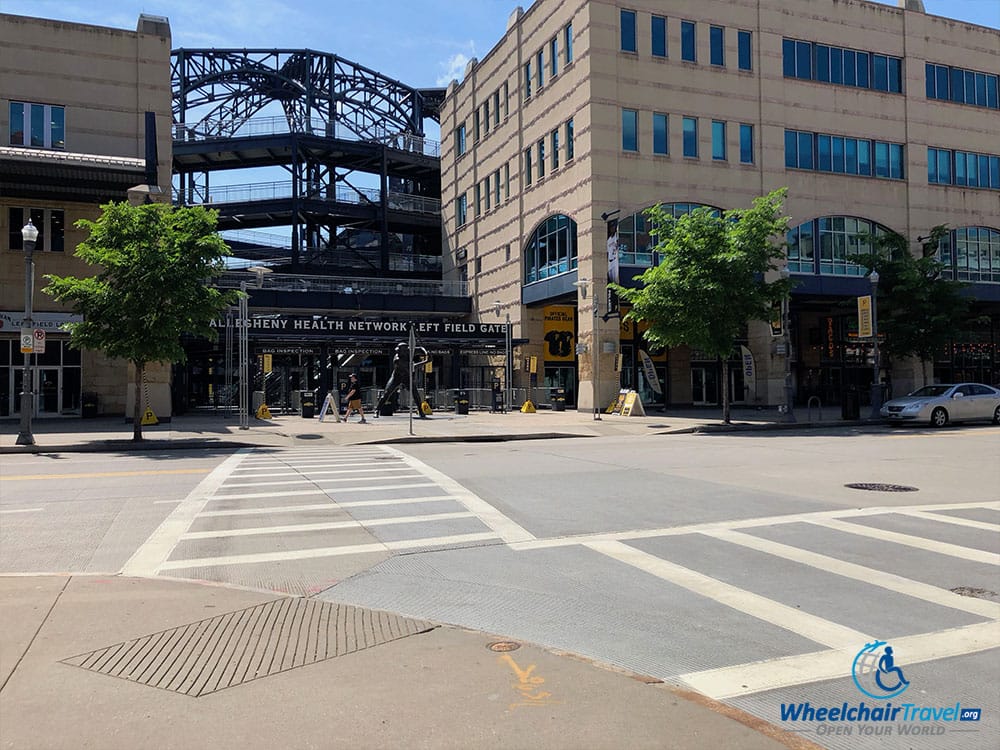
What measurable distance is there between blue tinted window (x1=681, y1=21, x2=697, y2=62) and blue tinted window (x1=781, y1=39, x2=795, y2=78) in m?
5.49

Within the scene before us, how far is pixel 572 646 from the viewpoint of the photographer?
16.4 ft

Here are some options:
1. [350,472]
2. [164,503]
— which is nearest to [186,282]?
[350,472]

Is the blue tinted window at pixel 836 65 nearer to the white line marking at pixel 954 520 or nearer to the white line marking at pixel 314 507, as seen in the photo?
the white line marking at pixel 954 520

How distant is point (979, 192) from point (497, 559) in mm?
48551

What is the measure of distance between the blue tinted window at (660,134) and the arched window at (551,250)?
17.8ft

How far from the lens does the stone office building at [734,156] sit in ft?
117

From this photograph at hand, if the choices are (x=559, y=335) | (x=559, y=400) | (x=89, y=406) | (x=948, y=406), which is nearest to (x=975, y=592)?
(x=948, y=406)

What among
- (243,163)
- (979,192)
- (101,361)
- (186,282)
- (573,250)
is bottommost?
(101,361)

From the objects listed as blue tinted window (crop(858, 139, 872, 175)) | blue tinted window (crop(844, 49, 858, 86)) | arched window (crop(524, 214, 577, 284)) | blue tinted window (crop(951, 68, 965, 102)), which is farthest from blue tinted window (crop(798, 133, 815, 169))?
arched window (crop(524, 214, 577, 284))

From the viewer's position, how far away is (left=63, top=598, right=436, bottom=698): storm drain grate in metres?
4.38

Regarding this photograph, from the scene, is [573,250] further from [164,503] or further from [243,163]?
[243,163]

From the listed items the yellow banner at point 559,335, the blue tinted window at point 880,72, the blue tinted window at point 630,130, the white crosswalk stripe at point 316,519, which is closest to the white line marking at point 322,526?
the white crosswalk stripe at point 316,519

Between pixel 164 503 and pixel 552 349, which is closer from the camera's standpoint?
pixel 164 503

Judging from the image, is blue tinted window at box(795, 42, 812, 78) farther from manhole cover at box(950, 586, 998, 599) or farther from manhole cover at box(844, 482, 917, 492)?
manhole cover at box(950, 586, 998, 599)
